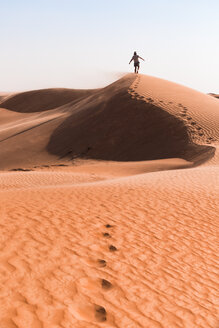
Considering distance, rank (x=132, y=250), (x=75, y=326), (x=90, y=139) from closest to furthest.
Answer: (x=75, y=326) → (x=132, y=250) → (x=90, y=139)

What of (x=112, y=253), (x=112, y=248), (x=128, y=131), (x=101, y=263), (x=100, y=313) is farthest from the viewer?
(x=128, y=131)

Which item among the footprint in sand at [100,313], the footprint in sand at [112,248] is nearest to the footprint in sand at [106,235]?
the footprint in sand at [112,248]

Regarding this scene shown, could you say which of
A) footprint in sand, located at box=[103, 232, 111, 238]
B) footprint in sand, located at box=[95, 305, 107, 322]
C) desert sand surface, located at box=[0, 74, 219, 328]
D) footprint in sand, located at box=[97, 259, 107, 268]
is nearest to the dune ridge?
desert sand surface, located at box=[0, 74, 219, 328]

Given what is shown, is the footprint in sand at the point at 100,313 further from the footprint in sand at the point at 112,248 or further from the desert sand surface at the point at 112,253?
the footprint in sand at the point at 112,248

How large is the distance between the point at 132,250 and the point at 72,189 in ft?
11.7

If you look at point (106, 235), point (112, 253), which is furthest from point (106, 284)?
point (106, 235)

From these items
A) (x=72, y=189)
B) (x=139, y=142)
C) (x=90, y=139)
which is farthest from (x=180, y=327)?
(x=90, y=139)

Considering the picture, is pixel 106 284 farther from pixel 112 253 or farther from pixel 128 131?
pixel 128 131

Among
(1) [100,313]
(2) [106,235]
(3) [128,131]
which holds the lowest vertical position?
(1) [100,313]

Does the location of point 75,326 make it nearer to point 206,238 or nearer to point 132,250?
point 132,250

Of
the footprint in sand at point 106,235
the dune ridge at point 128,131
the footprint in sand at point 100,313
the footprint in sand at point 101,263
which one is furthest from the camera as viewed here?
the dune ridge at point 128,131

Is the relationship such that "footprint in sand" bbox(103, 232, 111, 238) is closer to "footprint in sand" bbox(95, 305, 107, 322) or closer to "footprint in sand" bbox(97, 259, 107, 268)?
"footprint in sand" bbox(97, 259, 107, 268)

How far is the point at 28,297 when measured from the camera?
155 inches

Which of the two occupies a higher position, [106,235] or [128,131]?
[128,131]
